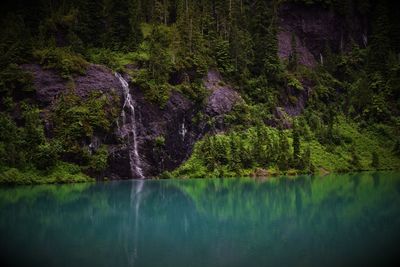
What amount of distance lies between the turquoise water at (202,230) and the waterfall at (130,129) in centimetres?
1793

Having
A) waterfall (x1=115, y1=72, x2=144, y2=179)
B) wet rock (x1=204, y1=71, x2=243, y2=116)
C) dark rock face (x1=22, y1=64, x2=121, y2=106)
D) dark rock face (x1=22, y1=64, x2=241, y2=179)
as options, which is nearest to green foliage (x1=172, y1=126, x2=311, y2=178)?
dark rock face (x1=22, y1=64, x2=241, y2=179)

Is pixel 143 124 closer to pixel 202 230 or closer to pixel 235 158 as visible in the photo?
pixel 235 158

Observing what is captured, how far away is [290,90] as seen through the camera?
229 ft

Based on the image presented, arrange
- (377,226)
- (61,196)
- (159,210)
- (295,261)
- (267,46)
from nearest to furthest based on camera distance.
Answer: (295,261), (377,226), (159,210), (61,196), (267,46)

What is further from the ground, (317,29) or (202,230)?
(317,29)

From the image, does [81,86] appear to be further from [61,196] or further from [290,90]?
[290,90]

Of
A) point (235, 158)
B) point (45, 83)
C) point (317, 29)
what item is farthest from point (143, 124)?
point (317, 29)

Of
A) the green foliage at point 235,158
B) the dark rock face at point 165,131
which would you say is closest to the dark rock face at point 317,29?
the dark rock face at point 165,131

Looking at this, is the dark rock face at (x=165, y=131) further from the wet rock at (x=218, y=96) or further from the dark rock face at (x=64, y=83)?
the dark rock face at (x=64, y=83)

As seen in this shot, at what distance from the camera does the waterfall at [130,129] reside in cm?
4847

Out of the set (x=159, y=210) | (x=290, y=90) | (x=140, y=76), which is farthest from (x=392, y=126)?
(x=159, y=210)

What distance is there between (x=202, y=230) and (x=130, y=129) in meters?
34.0

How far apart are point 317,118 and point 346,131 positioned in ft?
15.6

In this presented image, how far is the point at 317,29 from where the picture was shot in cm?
8375
